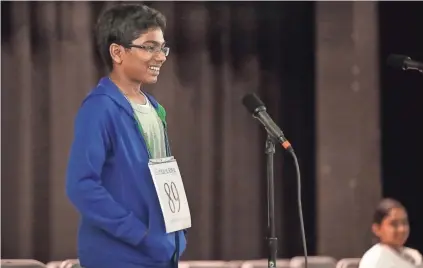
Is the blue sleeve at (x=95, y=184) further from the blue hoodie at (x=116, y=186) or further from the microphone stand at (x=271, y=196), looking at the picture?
the microphone stand at (x=271, y=196)

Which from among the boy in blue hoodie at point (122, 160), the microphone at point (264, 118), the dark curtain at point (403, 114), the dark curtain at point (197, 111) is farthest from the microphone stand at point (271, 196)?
the dark curtain at point (403, 114)

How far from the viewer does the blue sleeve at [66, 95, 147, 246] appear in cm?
173

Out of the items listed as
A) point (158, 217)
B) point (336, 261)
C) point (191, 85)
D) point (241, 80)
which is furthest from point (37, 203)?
point (158, 217)

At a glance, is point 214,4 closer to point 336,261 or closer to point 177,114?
point 177,114

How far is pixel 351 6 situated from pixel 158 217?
243 centimetres

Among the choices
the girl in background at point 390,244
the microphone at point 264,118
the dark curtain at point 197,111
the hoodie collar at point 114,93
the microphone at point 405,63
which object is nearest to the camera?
the hoodie collar at point 114,93

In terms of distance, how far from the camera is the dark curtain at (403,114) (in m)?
3.93

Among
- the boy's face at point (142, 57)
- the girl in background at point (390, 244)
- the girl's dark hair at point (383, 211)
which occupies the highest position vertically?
the boy's face at point (142, 57)

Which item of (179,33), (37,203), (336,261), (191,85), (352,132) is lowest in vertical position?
(336,261)

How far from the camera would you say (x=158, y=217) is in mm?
1829

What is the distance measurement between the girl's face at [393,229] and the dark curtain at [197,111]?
70cm

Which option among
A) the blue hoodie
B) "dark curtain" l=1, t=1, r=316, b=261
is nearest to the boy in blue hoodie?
the blue hoodie

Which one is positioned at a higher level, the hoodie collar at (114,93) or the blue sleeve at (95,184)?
the hoodie collar at (114,93)

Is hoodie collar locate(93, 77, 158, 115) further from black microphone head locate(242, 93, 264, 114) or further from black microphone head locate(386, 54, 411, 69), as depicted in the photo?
black microphone head locate(386, 54, 411, 69)
